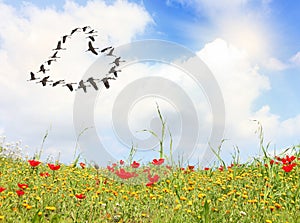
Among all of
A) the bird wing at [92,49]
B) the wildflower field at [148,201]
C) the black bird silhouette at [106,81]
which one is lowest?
the wildflower field at [148,201]

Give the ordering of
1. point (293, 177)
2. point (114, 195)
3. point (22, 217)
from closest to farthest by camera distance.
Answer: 1. point (22, 217)
2. point (114, 195)
3. point (293, 177)

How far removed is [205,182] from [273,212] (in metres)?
2.03

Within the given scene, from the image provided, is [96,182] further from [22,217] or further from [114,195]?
[22,217]

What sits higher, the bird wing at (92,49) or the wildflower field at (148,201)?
the bird wing at (92,49)

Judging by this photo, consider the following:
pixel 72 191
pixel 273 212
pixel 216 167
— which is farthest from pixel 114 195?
pixel 216 167

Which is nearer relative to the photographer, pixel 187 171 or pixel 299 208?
pixel 299 208

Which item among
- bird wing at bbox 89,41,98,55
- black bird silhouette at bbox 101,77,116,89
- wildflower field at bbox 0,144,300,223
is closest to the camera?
wildflower field at bbox 0,144,300,223

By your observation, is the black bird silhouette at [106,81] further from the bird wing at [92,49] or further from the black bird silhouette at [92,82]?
the bird wing at [92,49]

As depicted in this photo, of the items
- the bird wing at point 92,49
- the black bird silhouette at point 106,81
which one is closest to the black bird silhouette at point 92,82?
the black bird silhouette at point 106,81

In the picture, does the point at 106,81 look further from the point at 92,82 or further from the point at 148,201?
the point at 148,201

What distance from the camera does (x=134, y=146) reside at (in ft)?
27.8

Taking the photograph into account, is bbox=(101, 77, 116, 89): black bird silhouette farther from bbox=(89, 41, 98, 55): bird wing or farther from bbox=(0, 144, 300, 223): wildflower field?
bbox=(0, 144, 300, 223): wildflower field

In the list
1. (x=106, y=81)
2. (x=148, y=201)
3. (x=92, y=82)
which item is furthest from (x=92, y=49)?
(x=148, y=201)

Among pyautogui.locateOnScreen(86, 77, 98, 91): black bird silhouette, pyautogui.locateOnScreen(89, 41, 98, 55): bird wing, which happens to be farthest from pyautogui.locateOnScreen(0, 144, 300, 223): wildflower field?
pyautogui.locateOnScreen(89, 41, 98, 55): bird wing
